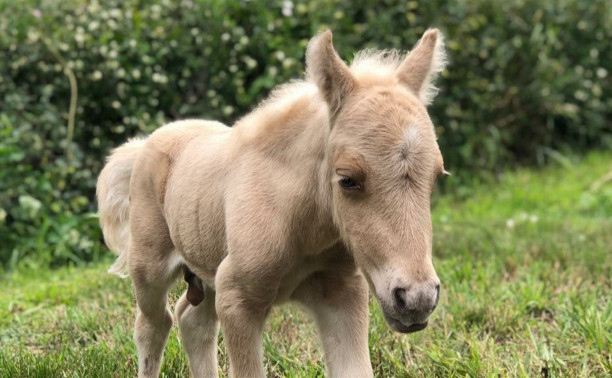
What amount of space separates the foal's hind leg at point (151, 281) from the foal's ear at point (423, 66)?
1.29 m

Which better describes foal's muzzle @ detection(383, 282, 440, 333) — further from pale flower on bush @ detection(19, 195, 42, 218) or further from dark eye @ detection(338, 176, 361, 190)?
pale flower on bush @ detection(19, 195, 42, 218)

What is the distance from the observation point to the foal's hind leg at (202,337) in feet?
12.6

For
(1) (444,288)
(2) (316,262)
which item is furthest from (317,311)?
(1) (444,288)

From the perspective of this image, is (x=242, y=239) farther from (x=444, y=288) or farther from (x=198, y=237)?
(x=444, y=288)

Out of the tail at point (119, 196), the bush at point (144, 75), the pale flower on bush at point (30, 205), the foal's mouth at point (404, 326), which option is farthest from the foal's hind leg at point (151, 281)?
the pale flower on bush at point (30, 205)

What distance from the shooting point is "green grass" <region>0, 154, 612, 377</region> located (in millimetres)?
3998

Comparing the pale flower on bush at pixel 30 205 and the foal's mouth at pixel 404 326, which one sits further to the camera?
the pale flower on bush at pixel 30 205

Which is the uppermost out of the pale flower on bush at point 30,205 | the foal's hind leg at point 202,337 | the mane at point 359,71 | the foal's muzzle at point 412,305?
the mane at point 359,71

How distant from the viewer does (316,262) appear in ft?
10.6

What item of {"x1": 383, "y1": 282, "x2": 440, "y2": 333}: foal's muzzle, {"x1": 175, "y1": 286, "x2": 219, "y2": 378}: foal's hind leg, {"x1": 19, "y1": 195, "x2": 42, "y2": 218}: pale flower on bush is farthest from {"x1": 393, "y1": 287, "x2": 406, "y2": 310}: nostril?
Result: {"x1": 19, "y1": 195, "x2": 42, "y2": 218}: pale flower on bush

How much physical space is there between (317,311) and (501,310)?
5.70 ft

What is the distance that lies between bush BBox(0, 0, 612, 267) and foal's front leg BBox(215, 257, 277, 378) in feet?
12.8

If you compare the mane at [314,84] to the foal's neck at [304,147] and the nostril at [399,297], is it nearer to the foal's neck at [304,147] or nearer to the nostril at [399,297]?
the foal's neck at [304,147]

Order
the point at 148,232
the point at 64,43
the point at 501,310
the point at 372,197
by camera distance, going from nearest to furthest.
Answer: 1. the point at 372,197
2. the point at 148,232
3. the point at 501,310
4. the point at 64,43
